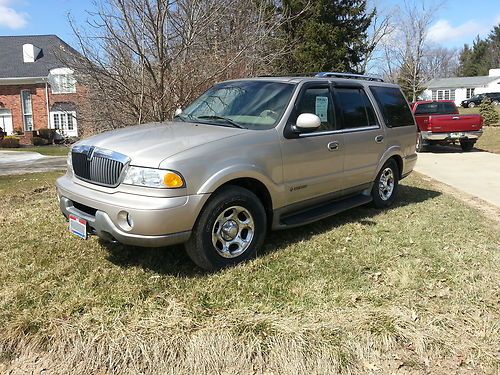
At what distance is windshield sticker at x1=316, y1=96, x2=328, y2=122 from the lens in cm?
526

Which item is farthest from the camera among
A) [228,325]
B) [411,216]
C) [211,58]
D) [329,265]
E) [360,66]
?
[360,66]

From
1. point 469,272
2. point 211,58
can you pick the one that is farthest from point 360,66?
point 469,272

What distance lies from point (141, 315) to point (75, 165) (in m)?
1.68

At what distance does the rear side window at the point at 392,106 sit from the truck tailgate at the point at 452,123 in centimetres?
953

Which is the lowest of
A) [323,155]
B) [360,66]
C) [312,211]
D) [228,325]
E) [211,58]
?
[228,325]

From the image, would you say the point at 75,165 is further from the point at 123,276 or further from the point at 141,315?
the point at 141,315

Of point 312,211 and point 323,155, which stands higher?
point 323,155

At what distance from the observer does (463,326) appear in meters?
3.40

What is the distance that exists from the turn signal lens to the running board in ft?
4.59

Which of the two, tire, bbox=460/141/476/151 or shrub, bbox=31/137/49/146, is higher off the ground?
shrub, bbox=31/137/49/146

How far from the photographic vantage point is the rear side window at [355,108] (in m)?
5.68

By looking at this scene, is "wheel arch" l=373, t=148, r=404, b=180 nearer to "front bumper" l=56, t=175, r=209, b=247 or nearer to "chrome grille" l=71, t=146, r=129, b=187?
"front bumper" l=56, t=175, r=209, b=247

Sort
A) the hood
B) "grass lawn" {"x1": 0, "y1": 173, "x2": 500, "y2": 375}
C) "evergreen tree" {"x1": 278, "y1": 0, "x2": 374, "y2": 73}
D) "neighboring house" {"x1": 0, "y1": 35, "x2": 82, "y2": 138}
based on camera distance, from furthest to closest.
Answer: "neighboring house" {"x1": 0, "y1": 35, "x2": 82, "y2": 138} → "evergreen tree" {"x1": 278, "y1": 0, "x2": 374, "y2": 73} → the hood → "grass lawn" {"x1": 0, "y1": 173, "x2": 500, "y2": 375}

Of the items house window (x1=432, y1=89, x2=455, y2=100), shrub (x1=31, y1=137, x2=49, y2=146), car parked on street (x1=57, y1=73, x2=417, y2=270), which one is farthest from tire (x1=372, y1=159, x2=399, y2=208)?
house window (x1=432, y1=89, x2=455, y2=100)
